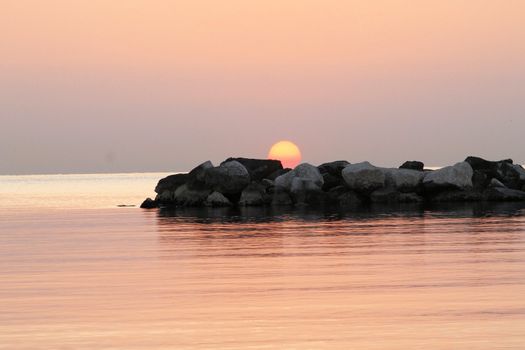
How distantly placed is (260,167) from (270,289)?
154ft

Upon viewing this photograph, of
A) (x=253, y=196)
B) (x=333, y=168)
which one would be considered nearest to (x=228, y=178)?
(x=253, y=196)

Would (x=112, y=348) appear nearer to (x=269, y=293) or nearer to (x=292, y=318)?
(x=292, y=318)

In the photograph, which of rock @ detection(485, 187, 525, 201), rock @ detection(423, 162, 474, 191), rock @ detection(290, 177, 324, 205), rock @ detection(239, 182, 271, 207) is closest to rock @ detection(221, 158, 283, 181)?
rock @ detection(239, 182, 271, 207)

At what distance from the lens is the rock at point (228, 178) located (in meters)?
60.3

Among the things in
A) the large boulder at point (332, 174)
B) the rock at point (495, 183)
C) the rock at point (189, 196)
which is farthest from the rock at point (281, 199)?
the rock at point (495, 183)

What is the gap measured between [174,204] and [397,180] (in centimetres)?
1400

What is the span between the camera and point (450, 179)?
195 feet

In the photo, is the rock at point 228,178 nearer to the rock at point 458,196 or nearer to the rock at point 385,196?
the rock at point 385,196

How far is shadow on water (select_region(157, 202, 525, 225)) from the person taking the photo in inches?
1801

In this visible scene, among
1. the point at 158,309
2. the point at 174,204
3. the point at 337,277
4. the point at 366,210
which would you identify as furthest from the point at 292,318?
the point at 174,204

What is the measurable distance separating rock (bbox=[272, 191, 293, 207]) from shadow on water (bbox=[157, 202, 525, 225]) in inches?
130

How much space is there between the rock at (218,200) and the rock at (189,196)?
84 cm

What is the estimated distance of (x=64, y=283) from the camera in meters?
21.3

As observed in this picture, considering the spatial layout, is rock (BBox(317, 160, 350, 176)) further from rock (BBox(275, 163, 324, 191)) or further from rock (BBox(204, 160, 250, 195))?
rock (BBox(204, 160, 250, 195))
